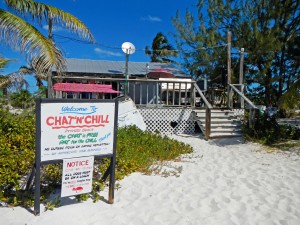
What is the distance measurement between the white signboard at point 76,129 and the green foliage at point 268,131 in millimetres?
6800

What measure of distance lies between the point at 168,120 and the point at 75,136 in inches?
308

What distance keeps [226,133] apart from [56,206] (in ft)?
25.5

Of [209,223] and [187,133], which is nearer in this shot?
[209,223]

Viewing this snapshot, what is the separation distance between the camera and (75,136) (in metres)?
3.82

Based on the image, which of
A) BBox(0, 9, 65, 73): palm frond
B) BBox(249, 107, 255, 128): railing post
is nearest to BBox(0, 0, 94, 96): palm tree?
BBox(0, 9, 65, 73): palm frond

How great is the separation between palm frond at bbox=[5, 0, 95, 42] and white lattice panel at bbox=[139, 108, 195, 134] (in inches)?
185

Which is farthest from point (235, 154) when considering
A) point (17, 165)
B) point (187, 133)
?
point (17, 165)

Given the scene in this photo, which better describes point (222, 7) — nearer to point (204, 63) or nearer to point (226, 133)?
point (204, 63)

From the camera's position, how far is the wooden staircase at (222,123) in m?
10.4

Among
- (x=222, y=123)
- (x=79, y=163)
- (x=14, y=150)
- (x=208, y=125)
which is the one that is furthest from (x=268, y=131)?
(x=14, y=150)

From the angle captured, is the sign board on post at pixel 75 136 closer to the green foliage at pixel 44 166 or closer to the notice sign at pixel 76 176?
the notice sign at pixel 76 176

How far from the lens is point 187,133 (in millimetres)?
11617

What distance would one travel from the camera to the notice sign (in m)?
3.81

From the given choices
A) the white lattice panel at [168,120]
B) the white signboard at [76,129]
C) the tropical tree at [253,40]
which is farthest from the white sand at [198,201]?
the tropical tree at [253,40]
